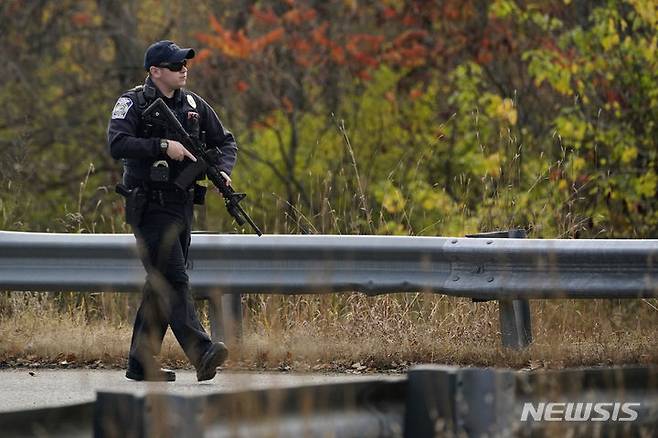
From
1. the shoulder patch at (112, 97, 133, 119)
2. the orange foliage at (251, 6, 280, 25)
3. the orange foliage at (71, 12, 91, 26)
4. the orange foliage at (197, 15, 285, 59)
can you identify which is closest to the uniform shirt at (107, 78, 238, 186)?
the shoulder patch at (112, 97, 133, 119)

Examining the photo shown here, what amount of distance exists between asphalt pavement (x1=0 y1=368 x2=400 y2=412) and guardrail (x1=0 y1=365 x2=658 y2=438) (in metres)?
2.57

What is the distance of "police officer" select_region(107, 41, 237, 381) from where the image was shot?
25.6 feet

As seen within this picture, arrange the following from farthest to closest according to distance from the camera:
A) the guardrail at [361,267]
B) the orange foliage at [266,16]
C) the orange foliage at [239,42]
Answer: the orange foliage at [266,16] < the orange foliage at [239,42] < the guardrail at [361,267]

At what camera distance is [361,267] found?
8.70 m

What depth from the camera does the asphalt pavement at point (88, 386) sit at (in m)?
7.44

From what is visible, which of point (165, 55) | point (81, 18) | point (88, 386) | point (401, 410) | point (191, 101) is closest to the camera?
point (401, 410)

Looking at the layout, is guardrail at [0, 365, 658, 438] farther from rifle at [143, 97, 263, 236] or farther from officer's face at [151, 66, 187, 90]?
officer's face at [151, 66, 187, 90]

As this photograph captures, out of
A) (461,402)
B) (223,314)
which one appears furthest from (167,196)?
(461,402)

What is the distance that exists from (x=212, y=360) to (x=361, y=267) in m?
1.26

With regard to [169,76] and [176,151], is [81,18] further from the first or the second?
[176,151]

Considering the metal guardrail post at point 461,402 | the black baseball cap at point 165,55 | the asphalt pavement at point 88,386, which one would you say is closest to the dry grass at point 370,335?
the asphalt pavement at point 88,386

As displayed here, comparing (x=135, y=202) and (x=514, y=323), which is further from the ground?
(x=135, y=202)

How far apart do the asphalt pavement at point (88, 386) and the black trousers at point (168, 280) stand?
0.18 meters

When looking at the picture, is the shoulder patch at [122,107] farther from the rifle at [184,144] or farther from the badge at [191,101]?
the badge at [191,101]
